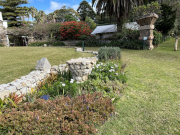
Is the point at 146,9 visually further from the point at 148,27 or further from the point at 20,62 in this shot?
the point at 20,62

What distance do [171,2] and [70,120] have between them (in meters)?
26.9

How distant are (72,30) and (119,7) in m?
7.63

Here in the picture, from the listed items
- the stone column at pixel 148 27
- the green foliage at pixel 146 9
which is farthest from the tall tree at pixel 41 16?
the stone column at pixel 148 27

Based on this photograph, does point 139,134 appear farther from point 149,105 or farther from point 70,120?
point 70,120

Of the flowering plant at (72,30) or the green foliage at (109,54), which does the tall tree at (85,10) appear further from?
the green foliage at (109,54)

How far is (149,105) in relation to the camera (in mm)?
2660

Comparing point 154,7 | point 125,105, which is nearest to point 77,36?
point 154,7

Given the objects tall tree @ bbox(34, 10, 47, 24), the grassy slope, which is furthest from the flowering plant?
the grassy slope

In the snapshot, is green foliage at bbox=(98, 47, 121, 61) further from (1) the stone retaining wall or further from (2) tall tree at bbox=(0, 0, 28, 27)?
(2) tall tree at bbox=(0, 0, 28, 27)

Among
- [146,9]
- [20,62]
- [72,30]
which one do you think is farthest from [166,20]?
[20,62]

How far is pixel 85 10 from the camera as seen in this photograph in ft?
123

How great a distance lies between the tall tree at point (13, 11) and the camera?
26.7 m

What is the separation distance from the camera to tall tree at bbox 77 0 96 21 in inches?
1457

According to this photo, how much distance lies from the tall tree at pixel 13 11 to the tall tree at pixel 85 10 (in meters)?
15.8
